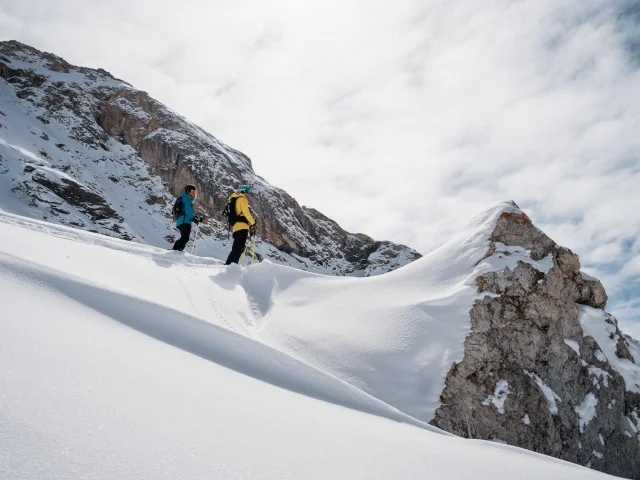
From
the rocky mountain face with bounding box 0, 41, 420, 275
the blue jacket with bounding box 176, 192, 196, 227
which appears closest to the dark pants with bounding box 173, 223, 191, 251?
the blue jacket with bounding box 176, 192, 196, 227

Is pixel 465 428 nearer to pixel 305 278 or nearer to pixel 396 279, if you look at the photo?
pixel 396 279

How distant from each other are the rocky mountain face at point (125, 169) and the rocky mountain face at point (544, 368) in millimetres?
28886

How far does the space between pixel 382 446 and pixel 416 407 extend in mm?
2440

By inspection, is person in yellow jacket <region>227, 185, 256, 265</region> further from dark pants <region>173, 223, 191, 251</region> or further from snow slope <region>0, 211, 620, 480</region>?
snow slope <region>0, 211, 620, 480</region>

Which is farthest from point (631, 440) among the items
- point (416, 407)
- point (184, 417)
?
point (184, 417)

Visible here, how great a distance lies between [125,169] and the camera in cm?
4431

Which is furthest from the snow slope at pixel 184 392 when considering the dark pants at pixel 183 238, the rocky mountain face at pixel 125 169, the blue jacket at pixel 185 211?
the rocky mountain face at pixel 125 169

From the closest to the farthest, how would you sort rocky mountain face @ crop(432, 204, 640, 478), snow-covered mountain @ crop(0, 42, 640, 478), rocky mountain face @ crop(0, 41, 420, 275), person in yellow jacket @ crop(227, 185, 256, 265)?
1. snow-covered mountain @ crop(0, 42, 640, 478)
2. rocky mountain face @ crop(432, 204, 640, 478)
3. person in yellow jacket @ crop(227, 185, 256, 265)
4. rocky mountain face @ crop(0, 41, 420, 275)

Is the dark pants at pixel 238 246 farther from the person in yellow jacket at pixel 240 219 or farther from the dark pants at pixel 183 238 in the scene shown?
the dark pants at pixel 183 238

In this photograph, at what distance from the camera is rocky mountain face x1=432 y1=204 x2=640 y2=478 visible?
4215 millimetres

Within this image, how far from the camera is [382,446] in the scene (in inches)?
73.0

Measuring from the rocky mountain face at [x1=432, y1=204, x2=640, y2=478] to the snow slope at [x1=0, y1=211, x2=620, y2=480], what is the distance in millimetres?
432

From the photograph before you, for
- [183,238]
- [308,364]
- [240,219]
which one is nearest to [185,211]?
[183,238]

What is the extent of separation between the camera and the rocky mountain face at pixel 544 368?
421 centimetres
